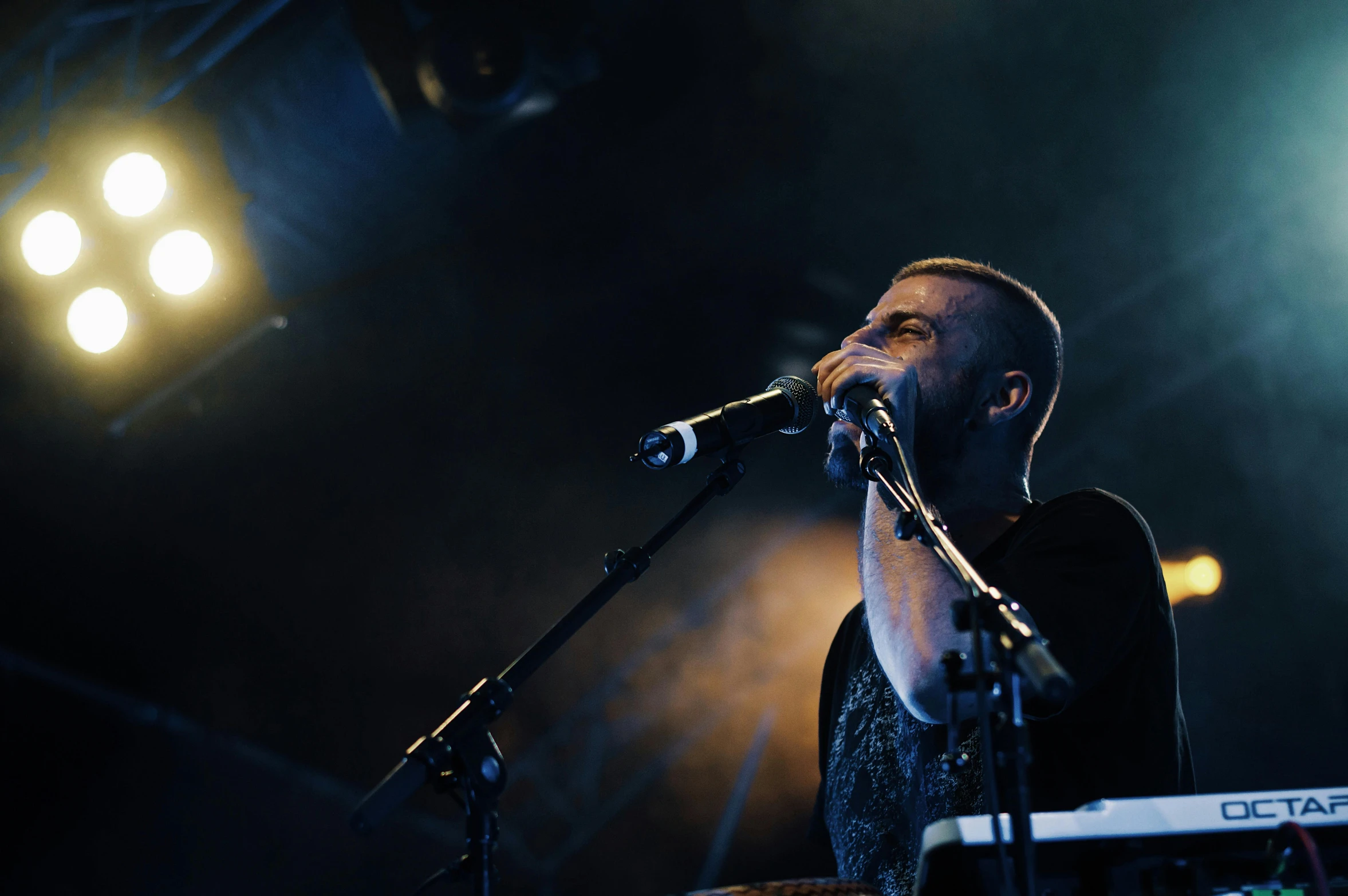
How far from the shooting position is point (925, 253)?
5047mm

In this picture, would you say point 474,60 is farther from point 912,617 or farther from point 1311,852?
point 1311,852

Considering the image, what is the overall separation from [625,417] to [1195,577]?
348 centimetres

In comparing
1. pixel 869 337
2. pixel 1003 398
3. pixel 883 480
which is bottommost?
pixel 883 480

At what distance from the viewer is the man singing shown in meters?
→ 1.57

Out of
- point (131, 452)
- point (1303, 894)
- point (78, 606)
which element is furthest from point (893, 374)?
point (78, 606)

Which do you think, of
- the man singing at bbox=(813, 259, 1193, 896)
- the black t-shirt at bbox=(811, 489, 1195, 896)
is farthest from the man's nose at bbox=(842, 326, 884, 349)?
the black t-shirt at bbox=(811, 489, 1195, 896)

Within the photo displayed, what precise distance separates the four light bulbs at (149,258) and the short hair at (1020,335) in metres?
3.25

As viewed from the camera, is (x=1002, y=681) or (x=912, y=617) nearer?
(x=1002, y=681)

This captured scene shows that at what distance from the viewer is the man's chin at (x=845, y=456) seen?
2.11 meters

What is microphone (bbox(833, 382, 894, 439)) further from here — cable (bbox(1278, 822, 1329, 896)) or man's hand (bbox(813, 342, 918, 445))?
cable (bbox(1278, 822, 1329, 896))

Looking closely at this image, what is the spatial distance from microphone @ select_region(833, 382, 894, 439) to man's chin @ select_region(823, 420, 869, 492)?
37cm

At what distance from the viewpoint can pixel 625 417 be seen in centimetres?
595

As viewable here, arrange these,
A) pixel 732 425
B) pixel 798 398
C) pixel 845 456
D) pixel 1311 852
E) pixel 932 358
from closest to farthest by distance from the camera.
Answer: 1. pixel 1311 852
2. pixel 732 425
3. pixel 798 398
4. pixel 845 456
5. pixel 932 358

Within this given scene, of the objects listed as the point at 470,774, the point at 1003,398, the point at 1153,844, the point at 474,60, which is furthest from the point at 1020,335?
the point at 474,60
